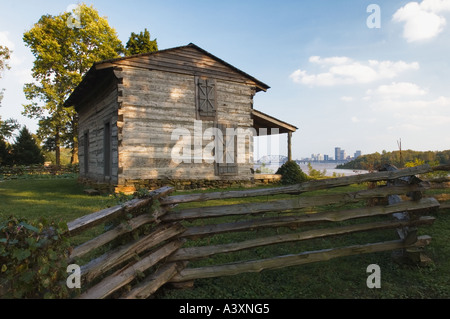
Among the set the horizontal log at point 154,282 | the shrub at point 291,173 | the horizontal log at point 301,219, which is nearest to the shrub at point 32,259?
the horizontal log at point 154,282

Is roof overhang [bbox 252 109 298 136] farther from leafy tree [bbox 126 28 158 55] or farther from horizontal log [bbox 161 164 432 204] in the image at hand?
leafy tree [bbox 126 28 158 55]

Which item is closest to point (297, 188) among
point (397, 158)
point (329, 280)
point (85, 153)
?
point (329, 280)

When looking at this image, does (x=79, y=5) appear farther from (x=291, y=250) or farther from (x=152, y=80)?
(x=291, y=250)

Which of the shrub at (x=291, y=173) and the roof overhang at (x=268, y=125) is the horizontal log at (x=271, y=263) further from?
the shrub at (x=291, y=173)

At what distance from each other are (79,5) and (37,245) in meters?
35.2

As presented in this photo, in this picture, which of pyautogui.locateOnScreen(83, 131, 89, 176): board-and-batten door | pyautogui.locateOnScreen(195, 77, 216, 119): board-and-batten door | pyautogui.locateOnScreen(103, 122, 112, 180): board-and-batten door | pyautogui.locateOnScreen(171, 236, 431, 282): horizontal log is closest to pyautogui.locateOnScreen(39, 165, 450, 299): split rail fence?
pyautogui.locateOnScreen(171, 236, 431, 282): horizontal log

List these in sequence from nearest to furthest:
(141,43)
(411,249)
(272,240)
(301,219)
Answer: (272,240) → (301,219) → (411,249) → (141,43)

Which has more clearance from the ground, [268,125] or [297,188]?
[268,125]

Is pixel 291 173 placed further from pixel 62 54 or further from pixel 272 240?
pixel 62 54

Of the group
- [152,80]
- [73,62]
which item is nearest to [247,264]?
[152,80]

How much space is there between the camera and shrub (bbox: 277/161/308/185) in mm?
15350

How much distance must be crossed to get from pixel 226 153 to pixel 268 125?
4.54m

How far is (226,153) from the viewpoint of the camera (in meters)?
13.4
